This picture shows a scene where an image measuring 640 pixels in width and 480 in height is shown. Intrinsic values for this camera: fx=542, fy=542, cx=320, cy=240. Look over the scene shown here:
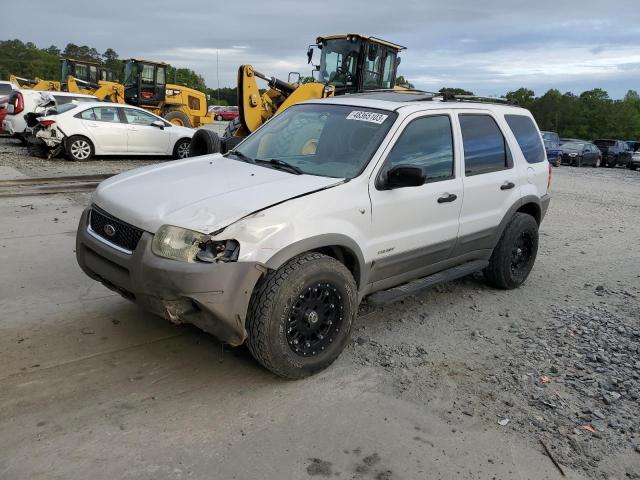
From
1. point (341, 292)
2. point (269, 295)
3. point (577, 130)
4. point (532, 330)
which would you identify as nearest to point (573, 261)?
point (532, 330)

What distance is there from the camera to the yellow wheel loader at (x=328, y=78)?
12516 mm

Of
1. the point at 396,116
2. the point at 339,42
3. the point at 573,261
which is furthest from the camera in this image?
the point at 339,42

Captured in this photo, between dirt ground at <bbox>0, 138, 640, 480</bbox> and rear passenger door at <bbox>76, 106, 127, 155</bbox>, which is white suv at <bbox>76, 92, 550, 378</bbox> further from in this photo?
rear passenger door at <bbox>76, 106, 127, 155</bbox>

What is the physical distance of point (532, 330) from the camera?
467 centimetres

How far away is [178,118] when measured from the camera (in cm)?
2027

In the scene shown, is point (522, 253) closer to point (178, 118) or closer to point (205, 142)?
point (205, 142)

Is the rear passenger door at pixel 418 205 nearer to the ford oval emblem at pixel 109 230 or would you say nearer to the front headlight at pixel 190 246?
the front headlight at pixel 190 246

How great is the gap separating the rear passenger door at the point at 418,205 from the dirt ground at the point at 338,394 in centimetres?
62

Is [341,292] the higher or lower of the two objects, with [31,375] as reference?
higher

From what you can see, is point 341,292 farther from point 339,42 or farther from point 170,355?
point 339,42

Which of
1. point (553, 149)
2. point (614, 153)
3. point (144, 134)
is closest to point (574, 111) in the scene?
point (614, 153)

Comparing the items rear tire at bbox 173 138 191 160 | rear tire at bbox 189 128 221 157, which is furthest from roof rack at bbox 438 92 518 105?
rear tire at bbox 173 138 191 160

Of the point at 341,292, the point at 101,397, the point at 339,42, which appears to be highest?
the point at 339,42

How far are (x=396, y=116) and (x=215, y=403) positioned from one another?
249cm
